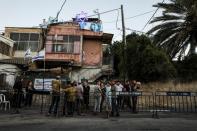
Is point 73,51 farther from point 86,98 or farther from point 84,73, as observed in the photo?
point 86,98

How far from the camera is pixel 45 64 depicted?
38188mm

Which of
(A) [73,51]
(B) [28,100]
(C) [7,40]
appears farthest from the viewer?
(A) [73,51]

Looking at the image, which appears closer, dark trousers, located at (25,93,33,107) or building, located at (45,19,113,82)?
dark trousers, located at (25,93,33,107)

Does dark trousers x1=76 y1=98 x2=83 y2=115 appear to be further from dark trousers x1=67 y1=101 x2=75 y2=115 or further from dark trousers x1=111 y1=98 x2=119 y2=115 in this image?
dark trousers x1=111 y1=98 x2=119 y2=115

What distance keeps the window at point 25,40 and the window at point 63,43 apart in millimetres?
2380

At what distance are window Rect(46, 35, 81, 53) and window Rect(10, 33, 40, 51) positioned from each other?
2.38m

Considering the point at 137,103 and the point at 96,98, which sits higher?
the point at 96,98

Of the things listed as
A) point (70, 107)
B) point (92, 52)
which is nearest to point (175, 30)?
point (92, 52)

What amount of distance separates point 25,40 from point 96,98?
23749 millimetres

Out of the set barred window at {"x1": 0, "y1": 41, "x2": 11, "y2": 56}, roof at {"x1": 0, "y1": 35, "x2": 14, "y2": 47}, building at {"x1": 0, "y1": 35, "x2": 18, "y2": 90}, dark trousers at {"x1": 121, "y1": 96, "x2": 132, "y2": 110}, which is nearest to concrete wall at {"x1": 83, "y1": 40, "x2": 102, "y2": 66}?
roof at {"x1": 0, "y1": 35, "x2": 14, "y2": 47}

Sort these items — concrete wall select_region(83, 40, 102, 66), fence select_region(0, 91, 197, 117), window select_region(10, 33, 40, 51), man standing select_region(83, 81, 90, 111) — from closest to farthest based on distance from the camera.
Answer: fence select_region(0, 91, 197, 117) → man standing select_region(83, 81, 90, 111) → concrete wall select_region(83, 40, 102, 66) → window select_region(10, 33, 40, 51)

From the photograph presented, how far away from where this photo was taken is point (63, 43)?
3897 cm

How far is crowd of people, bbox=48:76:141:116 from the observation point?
18.0m

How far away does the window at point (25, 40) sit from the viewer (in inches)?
1604
